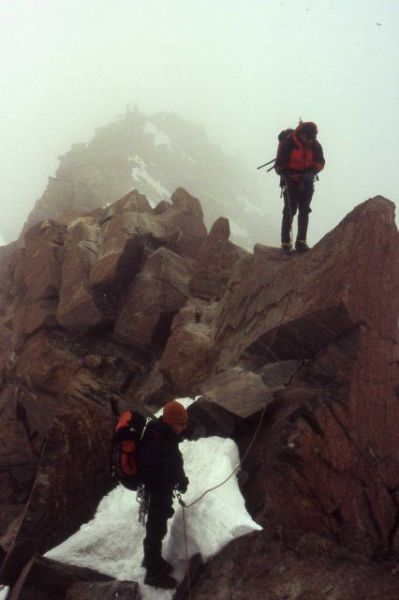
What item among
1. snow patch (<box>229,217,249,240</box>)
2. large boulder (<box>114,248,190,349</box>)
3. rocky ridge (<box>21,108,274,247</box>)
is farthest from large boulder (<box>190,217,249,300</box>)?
snow patch (<box>229,217,249,240</box>)

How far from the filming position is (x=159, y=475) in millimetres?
8445

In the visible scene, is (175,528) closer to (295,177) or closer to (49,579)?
(49,579)

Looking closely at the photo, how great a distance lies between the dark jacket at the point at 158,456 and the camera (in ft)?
27.7

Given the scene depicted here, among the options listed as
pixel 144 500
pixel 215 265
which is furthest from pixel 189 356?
pixel 144 500

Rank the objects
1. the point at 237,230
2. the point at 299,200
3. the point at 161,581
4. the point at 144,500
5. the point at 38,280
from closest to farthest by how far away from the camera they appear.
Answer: the point at 161,581
the point at 144,500
the point at 299,200
the point at 38,280
the point at 237,230

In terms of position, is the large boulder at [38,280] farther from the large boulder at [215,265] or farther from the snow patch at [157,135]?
the snow patch at [157,135]

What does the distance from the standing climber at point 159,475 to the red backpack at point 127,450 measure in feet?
0.45

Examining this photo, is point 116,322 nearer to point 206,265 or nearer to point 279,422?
point 206,265

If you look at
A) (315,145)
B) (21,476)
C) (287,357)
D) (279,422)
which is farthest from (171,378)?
(315,145)

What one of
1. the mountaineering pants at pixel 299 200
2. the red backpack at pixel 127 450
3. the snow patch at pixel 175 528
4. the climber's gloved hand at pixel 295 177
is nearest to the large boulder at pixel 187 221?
the mountaineering pants at pixel 299 200

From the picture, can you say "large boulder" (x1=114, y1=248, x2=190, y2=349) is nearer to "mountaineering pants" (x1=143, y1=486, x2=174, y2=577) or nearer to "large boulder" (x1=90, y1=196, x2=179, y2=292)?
"large boulder" (x1=90, y1=196, x2=179, y2=292)

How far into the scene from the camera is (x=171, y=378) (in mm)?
16375

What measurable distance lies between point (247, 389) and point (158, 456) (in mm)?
4507

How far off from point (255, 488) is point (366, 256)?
290 inches
